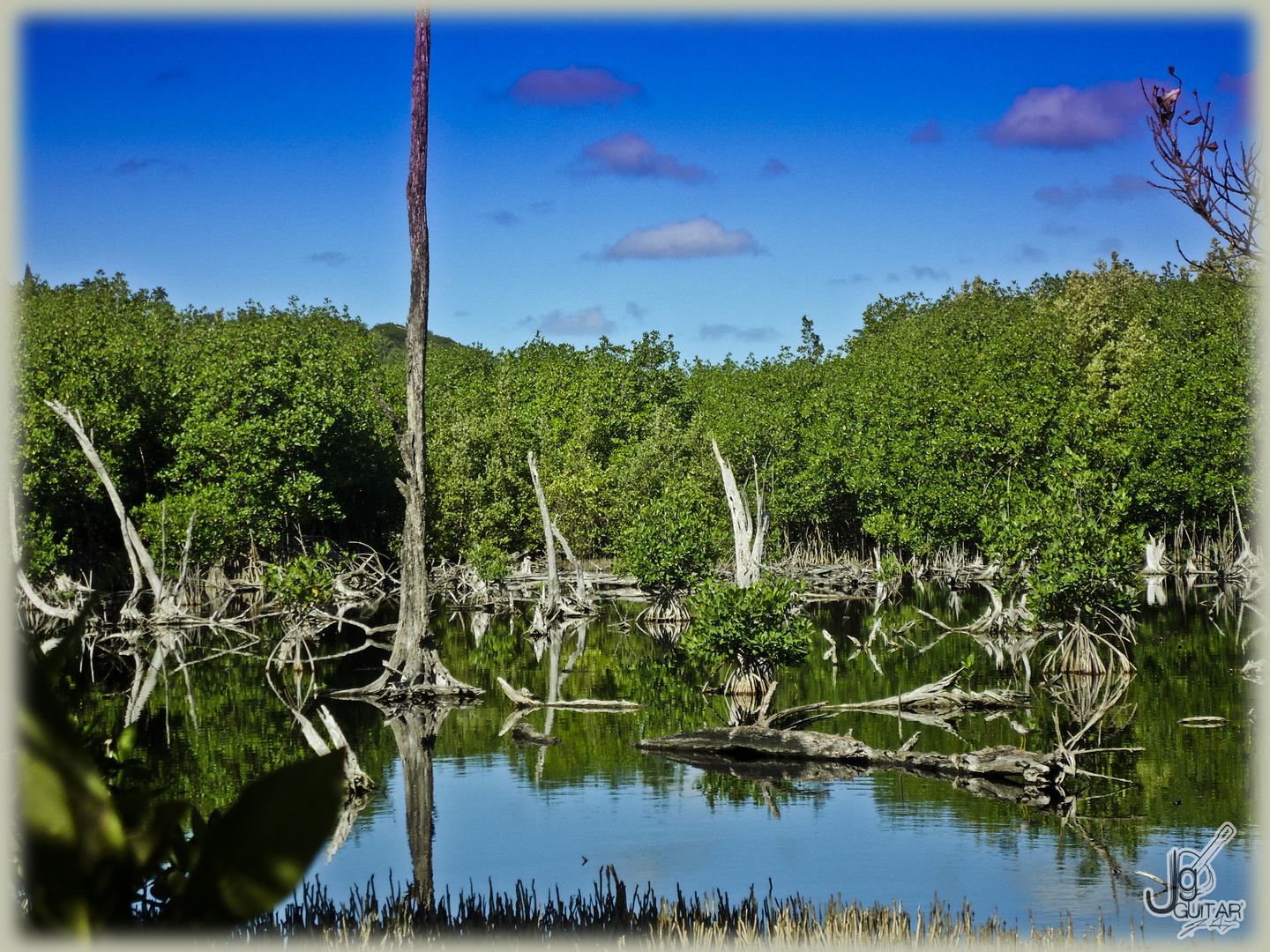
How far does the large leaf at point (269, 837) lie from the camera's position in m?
1.44

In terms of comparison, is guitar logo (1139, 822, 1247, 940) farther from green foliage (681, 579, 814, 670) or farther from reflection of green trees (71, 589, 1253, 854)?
green foliage (681, 579, 814, 670)

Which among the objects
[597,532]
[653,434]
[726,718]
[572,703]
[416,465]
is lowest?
[726,718]

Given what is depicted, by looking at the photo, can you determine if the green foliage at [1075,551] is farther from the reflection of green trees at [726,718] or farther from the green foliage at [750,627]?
the green foliage at [750,627]

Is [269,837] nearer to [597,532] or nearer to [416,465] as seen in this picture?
[416,465]

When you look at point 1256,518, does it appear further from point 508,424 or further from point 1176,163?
point 1176,163

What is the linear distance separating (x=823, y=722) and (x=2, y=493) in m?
18.9

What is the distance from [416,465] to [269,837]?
18551 mm

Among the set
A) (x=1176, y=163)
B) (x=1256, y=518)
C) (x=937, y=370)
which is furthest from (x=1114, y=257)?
(x=1176, y=163)

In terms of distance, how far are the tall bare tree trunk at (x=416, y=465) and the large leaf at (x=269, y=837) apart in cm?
1780

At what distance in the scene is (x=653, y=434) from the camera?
4825 cm

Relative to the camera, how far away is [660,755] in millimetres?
15398

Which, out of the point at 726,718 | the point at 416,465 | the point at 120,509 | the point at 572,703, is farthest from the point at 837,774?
the point at 120,509

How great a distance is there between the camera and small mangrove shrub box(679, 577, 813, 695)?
17.0 m

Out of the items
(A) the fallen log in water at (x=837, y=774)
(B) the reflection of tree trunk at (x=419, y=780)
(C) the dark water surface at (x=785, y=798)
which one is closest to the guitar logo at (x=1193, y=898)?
(C) the dark water surface at (x=785, y=798)
